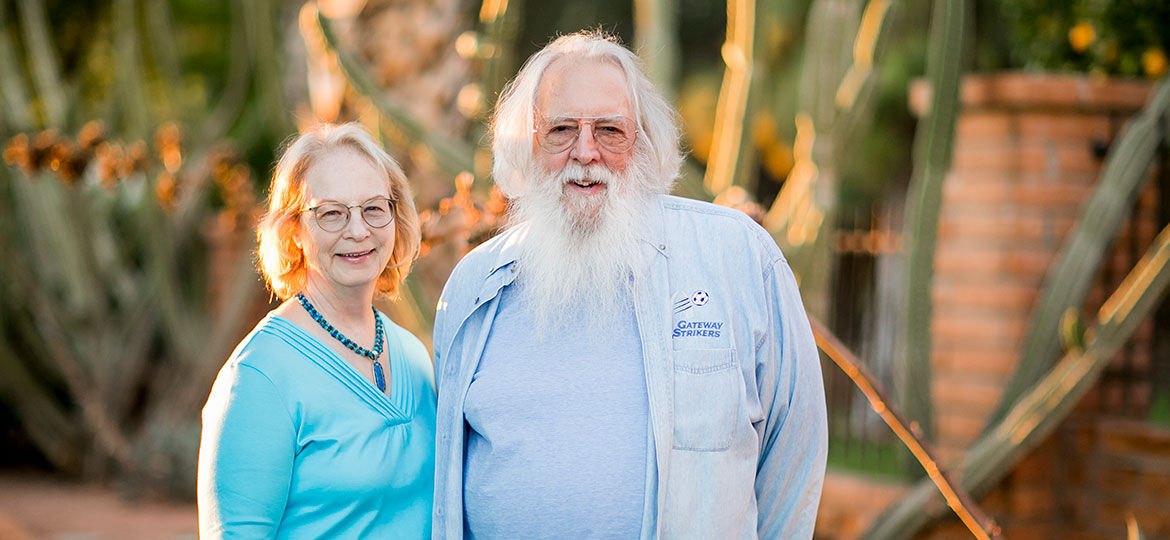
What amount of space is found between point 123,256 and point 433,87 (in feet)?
14.0

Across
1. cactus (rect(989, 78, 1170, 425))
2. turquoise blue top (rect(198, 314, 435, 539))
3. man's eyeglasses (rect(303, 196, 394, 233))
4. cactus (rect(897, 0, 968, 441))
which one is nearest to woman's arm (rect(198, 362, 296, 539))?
turquoise blue top (rect(198, 314, 435, 539))

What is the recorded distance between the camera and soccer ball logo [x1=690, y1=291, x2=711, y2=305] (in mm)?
2279

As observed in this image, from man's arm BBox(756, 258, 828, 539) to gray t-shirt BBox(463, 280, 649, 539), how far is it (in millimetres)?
274

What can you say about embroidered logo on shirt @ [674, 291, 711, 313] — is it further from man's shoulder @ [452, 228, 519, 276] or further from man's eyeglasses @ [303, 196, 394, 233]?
man's eyeglasses @ [303, 196, 394, 233]

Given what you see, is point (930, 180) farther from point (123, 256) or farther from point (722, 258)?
point (123, 256)

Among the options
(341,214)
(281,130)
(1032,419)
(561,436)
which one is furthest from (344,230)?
(281,130)

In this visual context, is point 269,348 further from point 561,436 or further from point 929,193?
point 929,193

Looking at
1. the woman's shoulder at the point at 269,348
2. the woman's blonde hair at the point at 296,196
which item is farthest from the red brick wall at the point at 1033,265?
the woman's shoulder at the point at 269,348

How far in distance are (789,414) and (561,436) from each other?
46cm

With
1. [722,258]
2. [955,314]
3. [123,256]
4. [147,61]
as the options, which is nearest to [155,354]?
[123,256]

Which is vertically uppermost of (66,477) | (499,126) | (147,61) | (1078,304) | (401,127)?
(147,61)

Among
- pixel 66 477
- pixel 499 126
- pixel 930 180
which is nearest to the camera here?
pixel 499 126

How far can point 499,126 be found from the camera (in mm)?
2602

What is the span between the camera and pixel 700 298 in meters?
2.28
